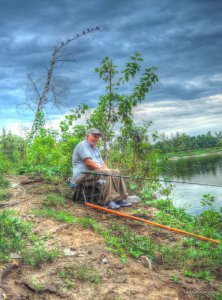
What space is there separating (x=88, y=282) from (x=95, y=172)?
11.1 feet

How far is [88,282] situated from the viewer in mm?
3238

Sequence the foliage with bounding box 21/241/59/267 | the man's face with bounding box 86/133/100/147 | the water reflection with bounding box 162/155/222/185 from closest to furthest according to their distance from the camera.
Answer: the foliage with bounding box 21/241/59/267 → the man's face with bounding box 86/133/100/147 → the water reflection with bounding box 162/155/222/185

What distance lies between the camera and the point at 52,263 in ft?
11.7

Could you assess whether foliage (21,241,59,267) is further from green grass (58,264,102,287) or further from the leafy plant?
the leafy plant

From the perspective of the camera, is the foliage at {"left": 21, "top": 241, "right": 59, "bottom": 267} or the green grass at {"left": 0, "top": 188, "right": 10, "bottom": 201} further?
the green grass at {"left": 0, "top": 188, "right": 10, "bottom": 201}

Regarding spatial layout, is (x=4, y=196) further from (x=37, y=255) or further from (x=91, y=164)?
(x=37, y=255)

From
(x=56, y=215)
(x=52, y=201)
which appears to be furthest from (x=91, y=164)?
(x=56, y=215)

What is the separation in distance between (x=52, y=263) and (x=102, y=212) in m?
2.74

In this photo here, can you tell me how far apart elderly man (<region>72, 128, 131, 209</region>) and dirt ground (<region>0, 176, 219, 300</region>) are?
1.62 meters

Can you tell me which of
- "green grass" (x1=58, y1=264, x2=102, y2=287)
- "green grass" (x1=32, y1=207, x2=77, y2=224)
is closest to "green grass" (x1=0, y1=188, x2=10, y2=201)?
"green grass" (x1=32, y1=207, x2=77, y2=224)

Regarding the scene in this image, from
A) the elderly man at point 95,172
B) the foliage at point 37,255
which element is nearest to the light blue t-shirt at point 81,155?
the elderly man at point 95,172

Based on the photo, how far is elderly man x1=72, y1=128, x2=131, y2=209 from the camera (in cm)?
651

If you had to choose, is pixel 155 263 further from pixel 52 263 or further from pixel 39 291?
pixel 39 291

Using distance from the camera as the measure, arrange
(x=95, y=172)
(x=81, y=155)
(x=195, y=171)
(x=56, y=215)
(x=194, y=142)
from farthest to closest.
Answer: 1. (x=194, y=142)
2. (x=195, y=171)
3. (x=81, y=155)
4. (x=95, y=172)
5. (x=56, y=215)
